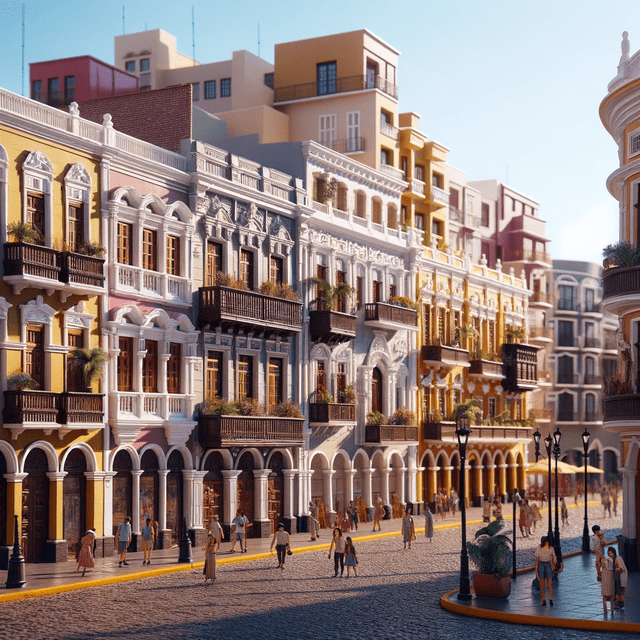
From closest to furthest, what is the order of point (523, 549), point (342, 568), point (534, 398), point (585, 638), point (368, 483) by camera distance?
point (585, 638)
point (342, 568)
point (523, 549)
point (368, 483)
point (534, 398)

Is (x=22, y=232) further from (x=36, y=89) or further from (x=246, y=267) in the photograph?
(x=36, y=89)

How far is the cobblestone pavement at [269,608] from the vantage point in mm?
21234

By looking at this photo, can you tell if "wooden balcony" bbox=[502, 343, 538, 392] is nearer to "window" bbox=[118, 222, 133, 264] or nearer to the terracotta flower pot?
"window" bbox=[118, 222, 133, 264]

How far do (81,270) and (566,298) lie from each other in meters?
55.2

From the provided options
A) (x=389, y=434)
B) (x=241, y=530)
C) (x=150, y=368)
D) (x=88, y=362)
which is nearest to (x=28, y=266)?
(x=88, y=362)

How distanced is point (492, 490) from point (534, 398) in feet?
61.5

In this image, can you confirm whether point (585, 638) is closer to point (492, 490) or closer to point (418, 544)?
point (418, 544)

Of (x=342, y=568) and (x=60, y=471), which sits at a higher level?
(x=60, y=471)

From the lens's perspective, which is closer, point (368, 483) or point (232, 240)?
point (232, 240)

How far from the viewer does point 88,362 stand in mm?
32969

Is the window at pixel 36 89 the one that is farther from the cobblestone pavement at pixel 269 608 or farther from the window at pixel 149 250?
the cobblestone pavement at pixel 269 608

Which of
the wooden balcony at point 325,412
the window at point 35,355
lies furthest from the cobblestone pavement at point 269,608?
the wooden balcony at point 325,412

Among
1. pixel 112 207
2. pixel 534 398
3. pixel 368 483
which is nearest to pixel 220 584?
pixel 112 207

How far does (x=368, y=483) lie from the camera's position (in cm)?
4909
